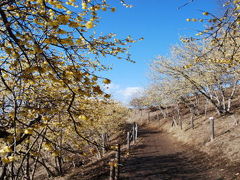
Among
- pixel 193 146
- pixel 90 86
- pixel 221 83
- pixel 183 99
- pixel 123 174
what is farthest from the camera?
pixel 183 99

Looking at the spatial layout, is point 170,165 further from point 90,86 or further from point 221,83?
point 221,83

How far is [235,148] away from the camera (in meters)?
8.58

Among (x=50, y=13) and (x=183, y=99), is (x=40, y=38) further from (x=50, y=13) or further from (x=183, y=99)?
(x=183, y=99)

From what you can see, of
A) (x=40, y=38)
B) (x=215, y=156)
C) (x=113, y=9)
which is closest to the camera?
(x=40, y=38)

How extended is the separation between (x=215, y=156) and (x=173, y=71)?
27.8 feet

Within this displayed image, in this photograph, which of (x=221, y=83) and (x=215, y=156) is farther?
(x=221, y=83)

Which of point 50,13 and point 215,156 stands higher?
point 50,13

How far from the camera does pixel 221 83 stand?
55.4ft

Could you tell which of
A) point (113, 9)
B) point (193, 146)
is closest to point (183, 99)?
point (193, 146)

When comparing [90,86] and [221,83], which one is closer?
[90,86]

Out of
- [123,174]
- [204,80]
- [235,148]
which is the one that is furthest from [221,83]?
[123,174]

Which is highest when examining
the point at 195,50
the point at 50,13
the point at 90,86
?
the point at 195,50

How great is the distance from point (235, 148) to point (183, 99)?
1442 centimetres

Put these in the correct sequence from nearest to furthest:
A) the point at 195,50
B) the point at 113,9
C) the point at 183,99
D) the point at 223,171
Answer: the point at 113,9, the point at 223,171, the point at 195,50, the point at 183,99
